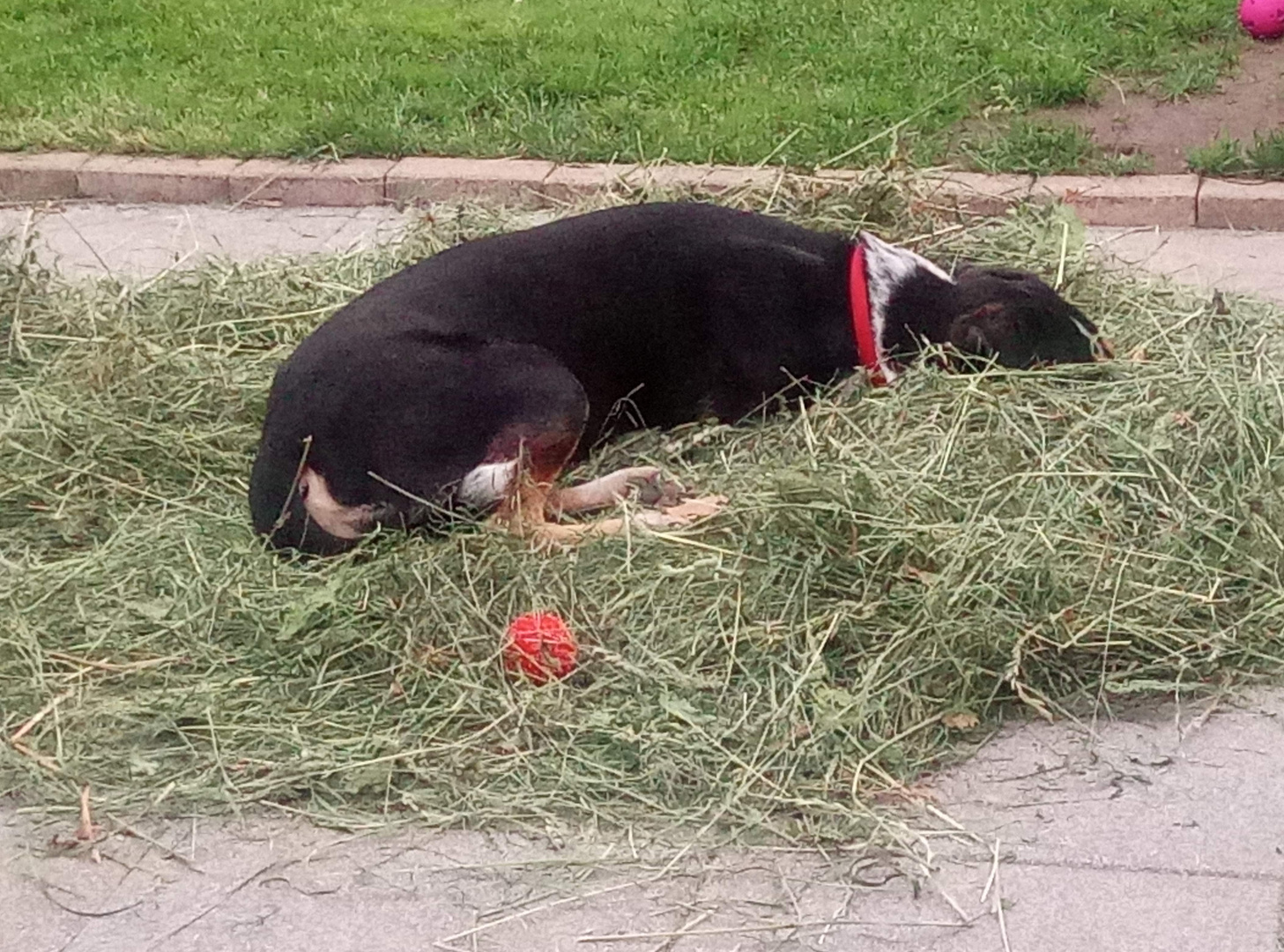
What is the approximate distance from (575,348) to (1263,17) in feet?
15.2

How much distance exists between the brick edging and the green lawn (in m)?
0.14

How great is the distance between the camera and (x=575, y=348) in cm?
436

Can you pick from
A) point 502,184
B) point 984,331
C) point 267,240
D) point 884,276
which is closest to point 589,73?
point 502,184

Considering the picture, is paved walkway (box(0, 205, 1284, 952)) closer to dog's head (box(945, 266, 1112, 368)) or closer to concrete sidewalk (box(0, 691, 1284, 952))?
concrete sidewalk (box(0, 691, 1284, 952))

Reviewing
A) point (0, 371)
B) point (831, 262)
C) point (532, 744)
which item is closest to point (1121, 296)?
point (831, 262)

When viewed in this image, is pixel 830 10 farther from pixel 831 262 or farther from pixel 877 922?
pixel 877 922

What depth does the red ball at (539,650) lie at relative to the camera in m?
3.52

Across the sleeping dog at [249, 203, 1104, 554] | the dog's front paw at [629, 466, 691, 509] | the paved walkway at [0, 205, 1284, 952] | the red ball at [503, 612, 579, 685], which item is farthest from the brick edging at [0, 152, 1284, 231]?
the paved walkway at [0, 205, 1284, 952]

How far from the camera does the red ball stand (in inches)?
139

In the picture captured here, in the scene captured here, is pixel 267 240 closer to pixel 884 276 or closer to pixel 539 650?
pixel 884 276

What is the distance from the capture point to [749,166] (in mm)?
6523

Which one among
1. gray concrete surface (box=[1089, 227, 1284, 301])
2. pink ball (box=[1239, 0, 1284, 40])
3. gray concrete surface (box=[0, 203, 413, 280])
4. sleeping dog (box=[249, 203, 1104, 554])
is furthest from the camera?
pink ball (box=[1239, 0, 1284, 40])

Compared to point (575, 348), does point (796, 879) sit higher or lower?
lower

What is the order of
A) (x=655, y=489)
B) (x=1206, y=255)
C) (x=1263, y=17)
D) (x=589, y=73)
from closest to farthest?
(x=655, y=489)
(x=1206, y=255)
(x=1263, y=17)
(x=589, y=73)
